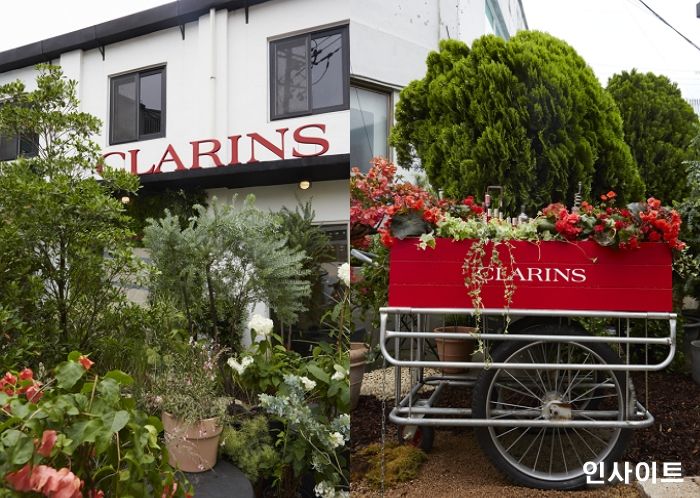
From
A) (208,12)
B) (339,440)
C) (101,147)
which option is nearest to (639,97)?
(339,440)

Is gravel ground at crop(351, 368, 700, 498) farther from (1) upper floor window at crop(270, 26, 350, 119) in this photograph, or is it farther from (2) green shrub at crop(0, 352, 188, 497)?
(1) upper floor window at crop(270, 26, 350, 119)

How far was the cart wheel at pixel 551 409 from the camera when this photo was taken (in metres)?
1.11

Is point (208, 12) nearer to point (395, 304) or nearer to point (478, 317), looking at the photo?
point (395, 304)

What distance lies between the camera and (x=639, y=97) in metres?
1.09

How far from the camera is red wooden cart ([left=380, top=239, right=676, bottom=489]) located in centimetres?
106

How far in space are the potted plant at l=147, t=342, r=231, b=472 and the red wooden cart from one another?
2.51 feet

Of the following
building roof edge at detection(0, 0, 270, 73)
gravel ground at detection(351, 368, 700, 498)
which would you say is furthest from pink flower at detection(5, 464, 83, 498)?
building roof edge at detection(0, 0, 270, 73)

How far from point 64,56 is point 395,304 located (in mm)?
1499

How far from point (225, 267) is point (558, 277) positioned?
1.10 meters

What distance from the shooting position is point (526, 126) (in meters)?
1.06

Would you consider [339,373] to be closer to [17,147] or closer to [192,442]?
[192,442]

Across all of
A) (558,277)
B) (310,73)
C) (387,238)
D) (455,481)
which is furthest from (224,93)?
(455,481)

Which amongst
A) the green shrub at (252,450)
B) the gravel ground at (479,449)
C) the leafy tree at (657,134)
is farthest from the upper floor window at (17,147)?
the leafy tree at (657,134)

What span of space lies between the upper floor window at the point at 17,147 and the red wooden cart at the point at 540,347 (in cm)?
145
